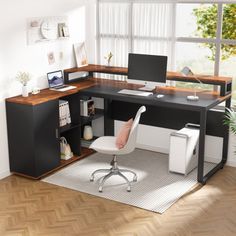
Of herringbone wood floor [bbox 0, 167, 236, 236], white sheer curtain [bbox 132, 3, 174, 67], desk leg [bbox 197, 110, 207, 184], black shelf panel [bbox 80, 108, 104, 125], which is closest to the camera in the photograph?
herringbone wood floor [bbox 0, 167, 236, 236]

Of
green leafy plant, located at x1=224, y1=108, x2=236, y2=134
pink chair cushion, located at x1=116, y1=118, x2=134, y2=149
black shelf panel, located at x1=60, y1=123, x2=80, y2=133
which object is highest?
green leafy plant, located at x1=224, y1=108, x2=236, y2=134

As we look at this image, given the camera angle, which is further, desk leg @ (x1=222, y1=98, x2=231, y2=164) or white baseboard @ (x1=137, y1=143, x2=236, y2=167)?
white baseboard @ (x1=137, y1=143, x2=236, y2=167)

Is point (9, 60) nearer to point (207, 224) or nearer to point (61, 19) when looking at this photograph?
point (61, 19)

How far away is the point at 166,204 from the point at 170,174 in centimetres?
83

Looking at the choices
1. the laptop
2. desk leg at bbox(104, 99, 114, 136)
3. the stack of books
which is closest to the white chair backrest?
the stack of books

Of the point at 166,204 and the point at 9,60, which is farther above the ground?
the point at 9,60

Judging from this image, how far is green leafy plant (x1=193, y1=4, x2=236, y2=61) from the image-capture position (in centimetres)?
579

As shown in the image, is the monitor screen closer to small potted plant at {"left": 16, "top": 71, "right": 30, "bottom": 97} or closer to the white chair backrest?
the white chair backrest

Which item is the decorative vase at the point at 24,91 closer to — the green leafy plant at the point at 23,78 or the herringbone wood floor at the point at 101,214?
the green leafy plant at the point at 23,78

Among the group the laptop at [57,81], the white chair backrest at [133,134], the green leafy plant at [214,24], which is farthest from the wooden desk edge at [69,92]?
the white chair backrest at [133,134]

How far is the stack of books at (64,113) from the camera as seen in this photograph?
5.73 metres

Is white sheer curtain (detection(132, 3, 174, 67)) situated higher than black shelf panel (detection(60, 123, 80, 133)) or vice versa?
white sheer curtain (detection(132, 3, 174, 67))

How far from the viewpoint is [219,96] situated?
5.51 m

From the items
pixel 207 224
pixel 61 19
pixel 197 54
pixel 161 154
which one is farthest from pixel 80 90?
pixel 207 224
